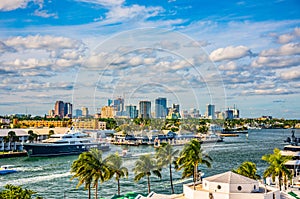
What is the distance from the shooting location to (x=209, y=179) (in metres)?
12.2

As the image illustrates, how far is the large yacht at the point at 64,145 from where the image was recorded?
50062 millimetres

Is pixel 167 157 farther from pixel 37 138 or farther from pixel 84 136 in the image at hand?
pixel 37 138

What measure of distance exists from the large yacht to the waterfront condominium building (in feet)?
82.2

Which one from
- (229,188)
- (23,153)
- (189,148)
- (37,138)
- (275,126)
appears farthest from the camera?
(275,126)

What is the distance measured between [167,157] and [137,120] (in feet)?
17.3

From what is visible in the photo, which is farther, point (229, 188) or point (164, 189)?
point (164, 189)

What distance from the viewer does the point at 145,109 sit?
2261cm

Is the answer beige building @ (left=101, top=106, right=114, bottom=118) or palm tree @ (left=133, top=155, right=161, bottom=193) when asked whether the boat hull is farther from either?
palm tree @ (left=133, top=155, right=161, bottom=193)

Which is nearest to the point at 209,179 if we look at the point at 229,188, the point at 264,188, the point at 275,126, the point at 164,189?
the point at 229,188

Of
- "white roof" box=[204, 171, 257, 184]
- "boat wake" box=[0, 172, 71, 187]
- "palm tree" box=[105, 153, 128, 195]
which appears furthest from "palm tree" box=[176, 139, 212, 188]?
"boat wake" box=[0, 172, 71, 187]

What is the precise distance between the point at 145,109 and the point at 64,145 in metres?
30.6

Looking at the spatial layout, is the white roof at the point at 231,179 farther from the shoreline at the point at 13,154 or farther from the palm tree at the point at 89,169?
the shoreline at the point at 13,154

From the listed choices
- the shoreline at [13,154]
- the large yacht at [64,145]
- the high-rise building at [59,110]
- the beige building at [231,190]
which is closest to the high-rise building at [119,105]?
the beige building at [231,190]

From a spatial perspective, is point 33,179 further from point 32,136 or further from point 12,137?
point 32,136
